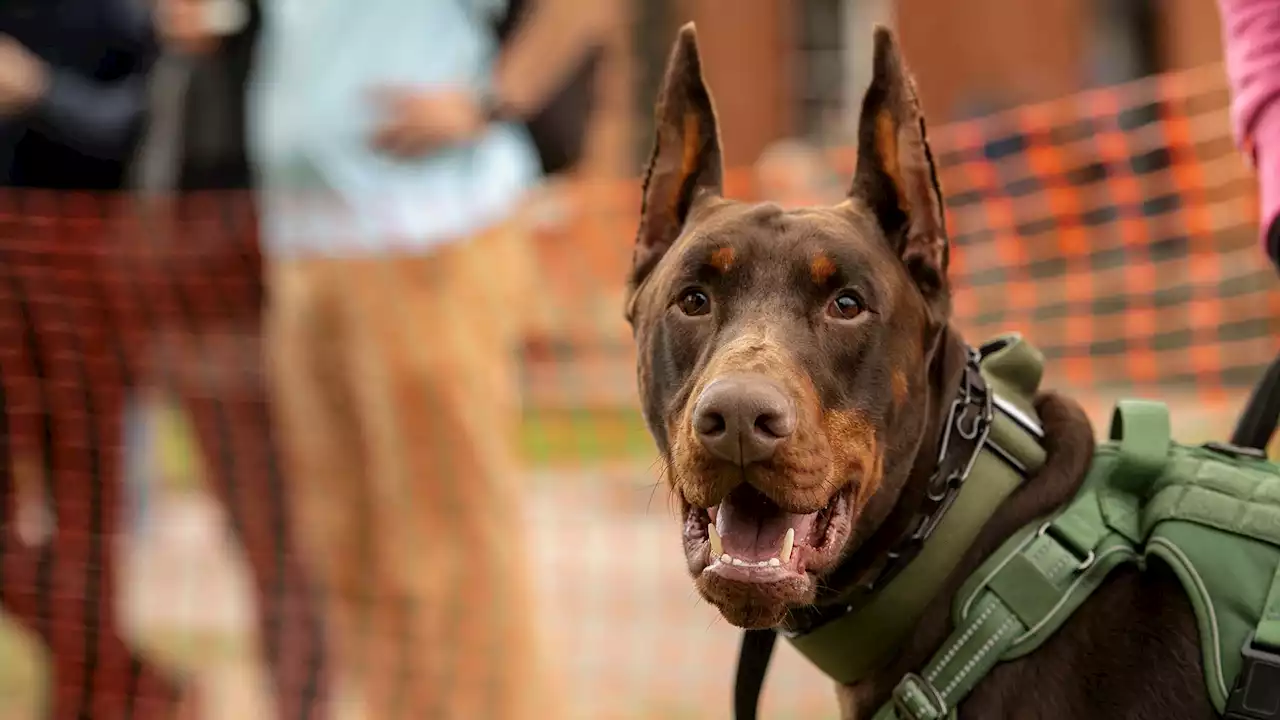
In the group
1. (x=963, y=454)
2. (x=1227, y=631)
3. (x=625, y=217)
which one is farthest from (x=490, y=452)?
(x=625, y=217)

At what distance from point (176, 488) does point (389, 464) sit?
490cm

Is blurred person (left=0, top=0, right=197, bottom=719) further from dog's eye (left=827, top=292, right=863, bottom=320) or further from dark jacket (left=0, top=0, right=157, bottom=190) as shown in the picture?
dog's eye (left=827, top=292, right=863, bottom=320)

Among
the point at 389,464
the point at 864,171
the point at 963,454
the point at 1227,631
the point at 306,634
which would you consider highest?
the point at 864,171

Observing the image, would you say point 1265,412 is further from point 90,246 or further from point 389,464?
point 90,246

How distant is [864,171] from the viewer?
7.93 ft

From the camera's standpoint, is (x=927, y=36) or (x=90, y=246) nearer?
(x=90, y=246)

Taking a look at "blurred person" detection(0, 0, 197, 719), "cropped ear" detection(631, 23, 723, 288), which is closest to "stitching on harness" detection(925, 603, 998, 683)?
"cropped ear" detection(631, 23, 723, 288)

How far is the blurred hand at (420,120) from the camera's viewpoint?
3867 mm

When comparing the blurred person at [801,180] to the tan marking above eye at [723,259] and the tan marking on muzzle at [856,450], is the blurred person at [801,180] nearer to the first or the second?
the tan marking above eye at [723,259]

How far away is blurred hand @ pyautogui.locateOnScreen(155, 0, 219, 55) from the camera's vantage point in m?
4.50

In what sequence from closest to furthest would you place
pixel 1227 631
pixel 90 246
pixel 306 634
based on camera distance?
pixel 1227 631 < pixel 306 634 < pixel 90 246

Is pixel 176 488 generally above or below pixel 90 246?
below

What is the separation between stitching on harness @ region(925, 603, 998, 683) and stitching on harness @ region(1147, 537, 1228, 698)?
0.26 metres

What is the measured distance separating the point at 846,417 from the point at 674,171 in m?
0.64
